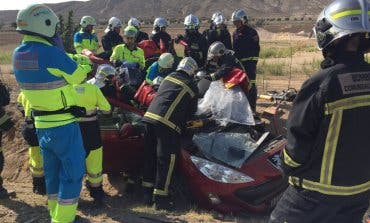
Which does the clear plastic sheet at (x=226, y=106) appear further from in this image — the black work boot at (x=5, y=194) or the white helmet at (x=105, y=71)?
the black work boot at (x=5, y=194)

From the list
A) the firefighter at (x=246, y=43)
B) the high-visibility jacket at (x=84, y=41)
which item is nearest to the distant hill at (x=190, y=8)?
→ the high-visibility jacket at (x=84, y=41)

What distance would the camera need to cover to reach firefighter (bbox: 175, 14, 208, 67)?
9.95 m

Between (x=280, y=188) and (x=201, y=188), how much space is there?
913 millimetres

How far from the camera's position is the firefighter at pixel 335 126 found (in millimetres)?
2660

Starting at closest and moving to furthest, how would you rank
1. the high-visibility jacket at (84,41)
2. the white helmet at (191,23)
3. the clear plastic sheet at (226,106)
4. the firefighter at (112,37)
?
the clear plastic sheet at (226,106), the white helmet at (191,23), the high-visibility jacket at (84,41), the firefighter at (112,37)

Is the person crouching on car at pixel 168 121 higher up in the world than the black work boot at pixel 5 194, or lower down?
higher up

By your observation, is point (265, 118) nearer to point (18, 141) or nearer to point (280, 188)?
point (280, 188)

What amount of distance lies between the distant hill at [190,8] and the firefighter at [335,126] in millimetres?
106873

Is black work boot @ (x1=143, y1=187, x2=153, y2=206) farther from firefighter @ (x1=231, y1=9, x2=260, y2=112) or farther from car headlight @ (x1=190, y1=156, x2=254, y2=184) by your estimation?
firefighter @ (x1=231, y1=9, x2=260, y2=112)

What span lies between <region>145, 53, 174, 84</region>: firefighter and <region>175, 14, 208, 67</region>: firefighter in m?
2.15

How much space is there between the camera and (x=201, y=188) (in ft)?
18.9

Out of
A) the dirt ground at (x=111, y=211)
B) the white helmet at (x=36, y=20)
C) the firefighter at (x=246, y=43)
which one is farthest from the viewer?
the firefighter at (x=246, y=43)

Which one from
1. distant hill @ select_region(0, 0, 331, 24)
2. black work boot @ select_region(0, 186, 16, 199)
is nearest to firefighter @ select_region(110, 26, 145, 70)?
black work boot @ select_region(0, 186, 16, 199)

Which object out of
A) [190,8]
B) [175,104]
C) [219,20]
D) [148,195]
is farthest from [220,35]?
[190,8]
